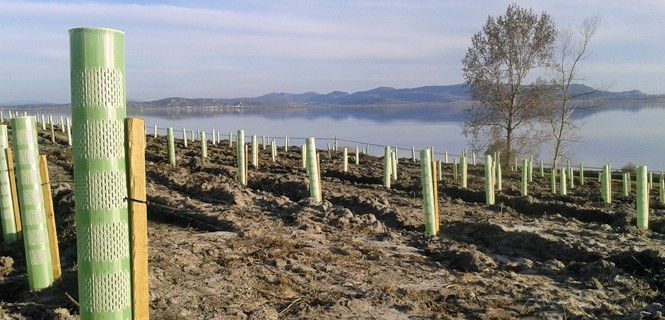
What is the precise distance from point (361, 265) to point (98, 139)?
464cm

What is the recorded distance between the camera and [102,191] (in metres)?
2.28

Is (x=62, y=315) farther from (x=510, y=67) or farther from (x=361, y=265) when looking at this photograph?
(x=510, y=67)

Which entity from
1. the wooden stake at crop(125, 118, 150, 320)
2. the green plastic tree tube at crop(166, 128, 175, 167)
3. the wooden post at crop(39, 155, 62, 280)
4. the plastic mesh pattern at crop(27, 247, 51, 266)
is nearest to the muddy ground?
the wooden post at crop(39, 155, 62, 280)

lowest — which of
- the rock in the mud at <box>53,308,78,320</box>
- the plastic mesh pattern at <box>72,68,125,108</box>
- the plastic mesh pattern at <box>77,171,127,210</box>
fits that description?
the rock in the mud at <box>53,308,78,320</box>

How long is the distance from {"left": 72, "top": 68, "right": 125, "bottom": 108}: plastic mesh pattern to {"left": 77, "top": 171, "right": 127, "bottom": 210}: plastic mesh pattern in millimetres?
281

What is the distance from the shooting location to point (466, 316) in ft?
16.7

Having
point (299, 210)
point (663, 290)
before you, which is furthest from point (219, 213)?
point (663, 290)

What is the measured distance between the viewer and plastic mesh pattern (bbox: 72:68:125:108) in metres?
2.19

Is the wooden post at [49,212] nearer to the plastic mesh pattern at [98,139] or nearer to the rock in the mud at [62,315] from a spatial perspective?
the rock in the mud at [62,315]

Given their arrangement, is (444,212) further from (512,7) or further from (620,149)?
(620,149)

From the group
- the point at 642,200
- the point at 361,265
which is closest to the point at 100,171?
the point at 361,265

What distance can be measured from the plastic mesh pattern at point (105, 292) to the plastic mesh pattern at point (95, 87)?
69cm

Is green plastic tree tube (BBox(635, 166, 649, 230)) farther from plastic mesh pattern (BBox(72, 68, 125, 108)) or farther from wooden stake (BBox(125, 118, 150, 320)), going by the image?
plastic mesh pattern (BBox(72, 68, 125, 108))

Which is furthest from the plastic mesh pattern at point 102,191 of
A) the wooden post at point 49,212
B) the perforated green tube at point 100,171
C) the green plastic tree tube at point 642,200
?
the green plastic tree tube at point 642,200
